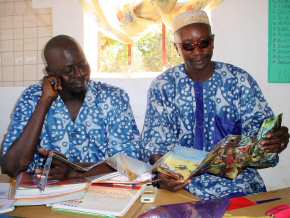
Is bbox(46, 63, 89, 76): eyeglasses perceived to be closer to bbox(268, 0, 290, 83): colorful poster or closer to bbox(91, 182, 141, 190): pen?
bbox(91, 182, 141, 190): pen

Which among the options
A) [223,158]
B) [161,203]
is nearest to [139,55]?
[223,158]

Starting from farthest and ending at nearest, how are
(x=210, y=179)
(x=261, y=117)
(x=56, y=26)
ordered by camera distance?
(x=56, y=26)
(x=261, y=117)
(x=210, y=179)

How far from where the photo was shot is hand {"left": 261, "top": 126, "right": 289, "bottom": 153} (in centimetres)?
139

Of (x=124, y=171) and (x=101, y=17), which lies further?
(x=101, y=17)

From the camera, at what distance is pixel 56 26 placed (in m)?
2.76

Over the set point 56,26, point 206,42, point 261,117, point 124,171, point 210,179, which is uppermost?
point 56,26

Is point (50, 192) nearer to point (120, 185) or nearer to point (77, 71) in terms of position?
point (120, 185)

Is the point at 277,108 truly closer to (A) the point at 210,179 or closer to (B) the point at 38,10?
(A) the point at 210,179

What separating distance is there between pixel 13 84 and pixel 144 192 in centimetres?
207

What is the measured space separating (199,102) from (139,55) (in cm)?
116

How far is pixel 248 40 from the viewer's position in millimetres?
2482

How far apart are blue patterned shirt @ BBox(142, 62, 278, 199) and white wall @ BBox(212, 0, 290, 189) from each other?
699mm

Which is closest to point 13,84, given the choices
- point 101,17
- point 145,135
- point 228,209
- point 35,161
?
point 101,17

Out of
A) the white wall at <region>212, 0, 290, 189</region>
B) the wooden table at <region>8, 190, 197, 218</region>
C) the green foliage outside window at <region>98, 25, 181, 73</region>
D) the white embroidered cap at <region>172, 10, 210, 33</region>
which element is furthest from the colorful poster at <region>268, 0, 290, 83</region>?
the wooden table at <region>8, 190, 197, 218</region>
